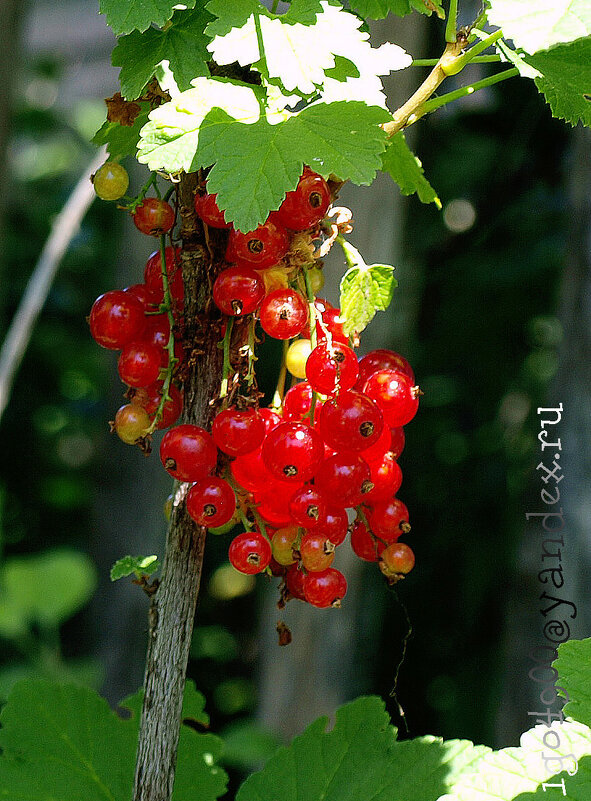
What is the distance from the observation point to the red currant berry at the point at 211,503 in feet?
1.68

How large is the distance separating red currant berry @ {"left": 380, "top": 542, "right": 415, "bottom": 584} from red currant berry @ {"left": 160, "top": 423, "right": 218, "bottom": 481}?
5.8 inches

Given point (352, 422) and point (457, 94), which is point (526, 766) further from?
point (457, 94)

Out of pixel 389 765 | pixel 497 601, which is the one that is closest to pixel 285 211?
→ pixel 389 765

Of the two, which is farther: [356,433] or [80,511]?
[80,511]

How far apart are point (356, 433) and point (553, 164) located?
6.47 ft

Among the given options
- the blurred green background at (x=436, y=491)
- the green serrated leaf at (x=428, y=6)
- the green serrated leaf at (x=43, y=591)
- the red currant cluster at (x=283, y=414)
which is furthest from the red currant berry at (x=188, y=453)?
the green serrated leaf at (x=43, y=591)

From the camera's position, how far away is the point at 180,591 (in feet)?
1.77

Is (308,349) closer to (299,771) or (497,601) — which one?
(299,771)

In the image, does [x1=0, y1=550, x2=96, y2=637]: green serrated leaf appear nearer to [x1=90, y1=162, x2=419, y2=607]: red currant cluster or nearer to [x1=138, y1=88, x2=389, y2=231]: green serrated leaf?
[x1=90, y1=162, x2=419, y2=607]: red currant cluster

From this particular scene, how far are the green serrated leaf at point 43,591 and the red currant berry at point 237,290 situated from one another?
74.4 inches

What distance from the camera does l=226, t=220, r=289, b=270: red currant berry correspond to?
0.51 meters

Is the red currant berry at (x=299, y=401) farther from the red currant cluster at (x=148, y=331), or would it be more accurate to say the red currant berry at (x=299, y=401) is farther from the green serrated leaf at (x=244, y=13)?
the green serrated leaf at (x=244, y=13)

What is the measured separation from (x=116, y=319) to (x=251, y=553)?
195mm

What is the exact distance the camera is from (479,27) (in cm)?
54
